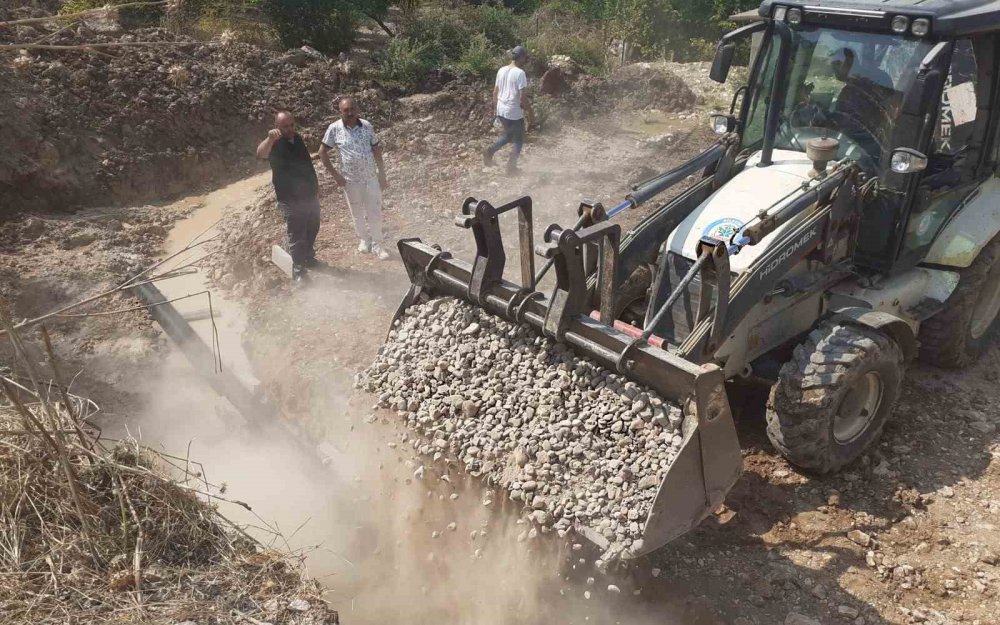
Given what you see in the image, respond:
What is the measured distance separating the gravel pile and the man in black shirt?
2.96 meters

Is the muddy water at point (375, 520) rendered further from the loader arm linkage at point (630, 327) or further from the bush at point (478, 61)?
the bush at point (478, 61)

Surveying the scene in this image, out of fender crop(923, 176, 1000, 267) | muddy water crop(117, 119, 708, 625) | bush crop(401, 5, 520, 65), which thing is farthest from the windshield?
bush crop(401, 5, 520, 65)

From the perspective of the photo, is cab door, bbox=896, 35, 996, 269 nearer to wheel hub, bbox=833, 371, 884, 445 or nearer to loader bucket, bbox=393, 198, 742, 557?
wheel hub, bbox=833, 371, 884, 445

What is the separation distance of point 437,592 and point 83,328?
183 inches

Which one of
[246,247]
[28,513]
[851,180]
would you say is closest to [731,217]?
[851,180]

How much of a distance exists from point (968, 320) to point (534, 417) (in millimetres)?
3519

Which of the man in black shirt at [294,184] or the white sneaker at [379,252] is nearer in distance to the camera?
the man in black shirt at [294,184]

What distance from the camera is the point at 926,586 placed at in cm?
406

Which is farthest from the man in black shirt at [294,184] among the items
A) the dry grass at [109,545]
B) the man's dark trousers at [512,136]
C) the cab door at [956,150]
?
the cab door at [956,150]

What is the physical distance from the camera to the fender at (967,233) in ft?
16.8

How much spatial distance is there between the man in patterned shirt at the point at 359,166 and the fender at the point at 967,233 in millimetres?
4913

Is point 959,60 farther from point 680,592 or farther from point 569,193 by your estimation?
point 569,193

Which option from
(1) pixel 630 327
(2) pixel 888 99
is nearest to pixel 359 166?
(1) pixel 630 327

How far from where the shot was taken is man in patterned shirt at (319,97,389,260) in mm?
7273
